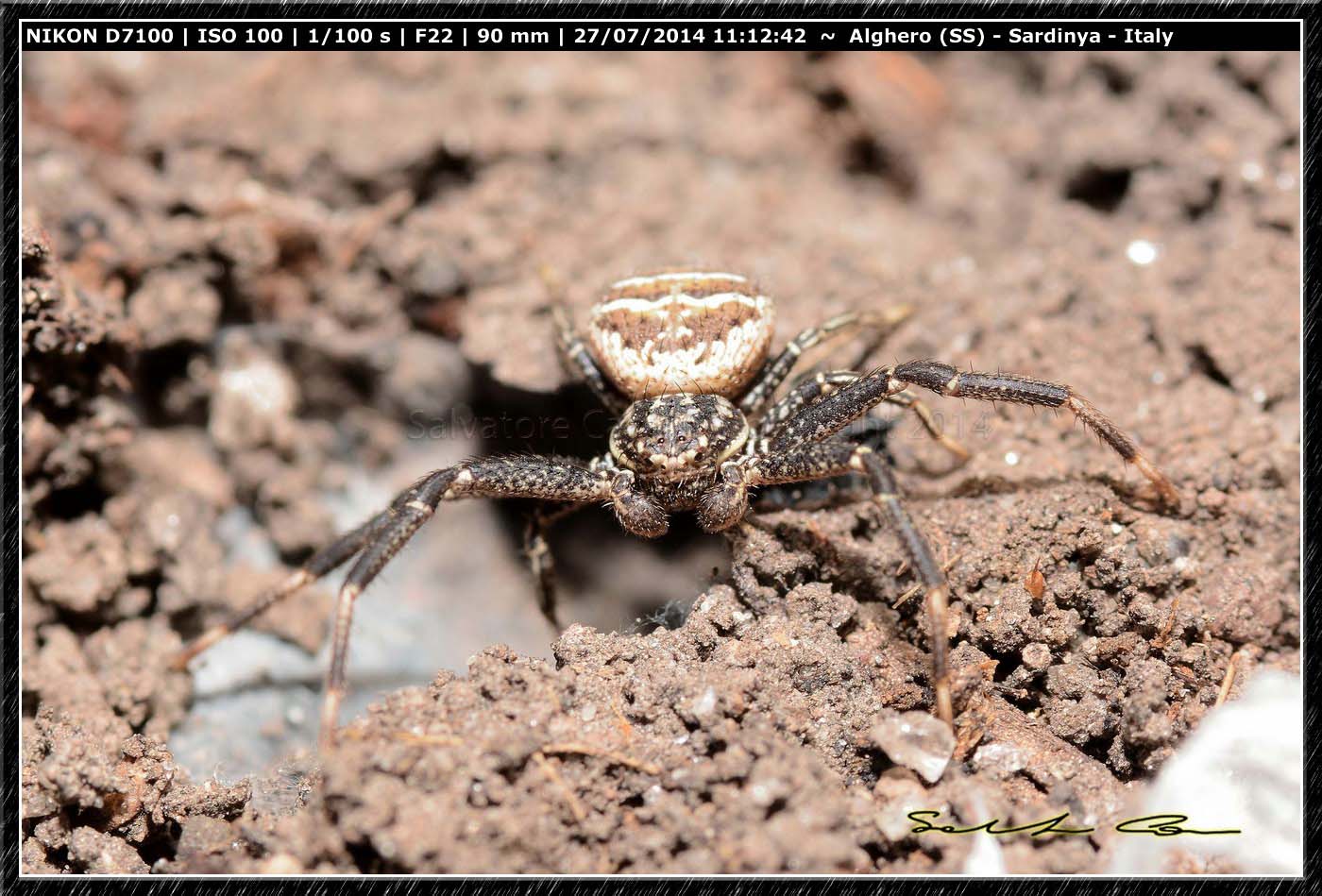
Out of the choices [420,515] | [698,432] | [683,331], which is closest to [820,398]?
[698,432]

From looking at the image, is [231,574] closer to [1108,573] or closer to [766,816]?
[766,816]

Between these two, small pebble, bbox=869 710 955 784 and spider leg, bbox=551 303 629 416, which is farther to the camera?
spider leg, bbox=551 303 629 416

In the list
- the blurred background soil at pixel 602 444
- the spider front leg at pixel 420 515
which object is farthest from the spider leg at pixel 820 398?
the spider front leg at pixel 420 515

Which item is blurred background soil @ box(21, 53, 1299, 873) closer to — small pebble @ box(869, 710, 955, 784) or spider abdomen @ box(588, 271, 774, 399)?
small pebble @ box(869, 710, 955, 784)

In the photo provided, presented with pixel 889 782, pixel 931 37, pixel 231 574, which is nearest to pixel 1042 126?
pixel 931 37

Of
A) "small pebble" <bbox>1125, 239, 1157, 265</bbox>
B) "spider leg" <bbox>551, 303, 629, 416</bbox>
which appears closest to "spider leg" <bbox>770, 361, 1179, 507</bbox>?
"spider leg" <bbox>551, 303, 629, 416</bbox>
